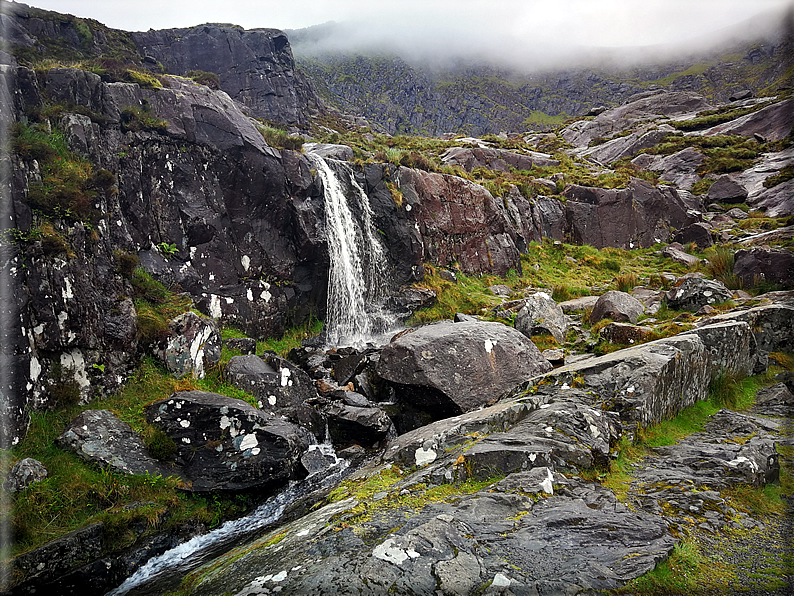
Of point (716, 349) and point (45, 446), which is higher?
point (45, 446)

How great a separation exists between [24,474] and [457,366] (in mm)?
8494

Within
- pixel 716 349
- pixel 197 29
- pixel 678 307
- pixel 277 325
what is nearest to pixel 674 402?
pixel 716 349

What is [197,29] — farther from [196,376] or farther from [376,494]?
[376,494]

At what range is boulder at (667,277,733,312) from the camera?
41.0ft

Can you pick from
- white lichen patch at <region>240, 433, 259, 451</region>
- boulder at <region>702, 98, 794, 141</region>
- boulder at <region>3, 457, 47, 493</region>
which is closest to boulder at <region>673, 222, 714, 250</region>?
boulder at <region>702, 98, 794, 141</region>

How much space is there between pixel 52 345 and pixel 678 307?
16917mm

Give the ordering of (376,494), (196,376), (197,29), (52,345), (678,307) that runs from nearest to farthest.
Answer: (376,494), (52,345), (196,376), (678,307), (197,29)

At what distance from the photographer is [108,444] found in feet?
24.6

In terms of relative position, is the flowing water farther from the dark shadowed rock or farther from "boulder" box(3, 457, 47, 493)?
the dark shadowed rock

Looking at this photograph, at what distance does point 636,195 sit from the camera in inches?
1219

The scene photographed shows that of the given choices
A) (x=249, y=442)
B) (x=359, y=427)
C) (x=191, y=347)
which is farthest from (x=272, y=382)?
A: (x=359, y=427)

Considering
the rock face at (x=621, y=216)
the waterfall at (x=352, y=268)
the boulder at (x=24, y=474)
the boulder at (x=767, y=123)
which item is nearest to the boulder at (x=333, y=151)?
the waterfall at (x=352, y=268)

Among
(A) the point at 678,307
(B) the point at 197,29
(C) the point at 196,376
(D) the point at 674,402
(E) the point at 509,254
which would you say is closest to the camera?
(D) the point at 674,402

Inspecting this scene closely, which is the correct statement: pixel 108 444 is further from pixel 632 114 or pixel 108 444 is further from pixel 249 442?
pixel 632 114
